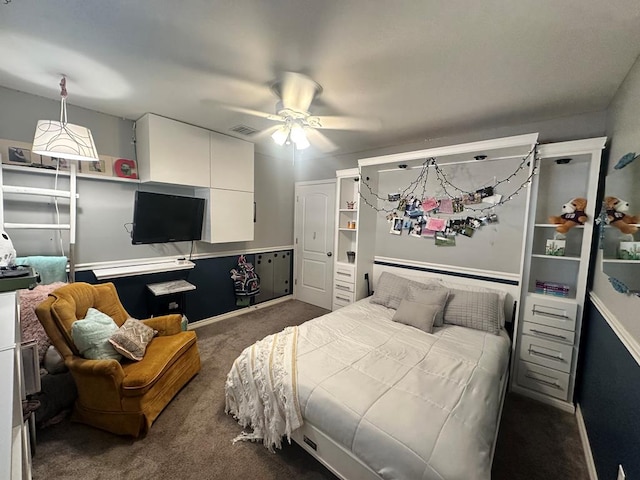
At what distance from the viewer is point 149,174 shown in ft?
9.12

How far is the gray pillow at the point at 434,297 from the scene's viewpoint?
8.20ft

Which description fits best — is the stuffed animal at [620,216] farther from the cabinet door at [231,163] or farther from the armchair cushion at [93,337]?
the cabinet door at [231,163]

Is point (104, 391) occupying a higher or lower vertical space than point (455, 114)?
lower

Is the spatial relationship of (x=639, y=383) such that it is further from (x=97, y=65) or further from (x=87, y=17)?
(x=97, y=65)

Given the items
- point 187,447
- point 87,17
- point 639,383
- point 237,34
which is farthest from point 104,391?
point 639,383

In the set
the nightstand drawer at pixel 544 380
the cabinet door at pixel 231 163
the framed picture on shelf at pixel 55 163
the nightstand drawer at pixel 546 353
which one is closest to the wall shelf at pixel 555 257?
the nightstand drawer at pixel 546 353

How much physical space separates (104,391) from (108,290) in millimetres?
929

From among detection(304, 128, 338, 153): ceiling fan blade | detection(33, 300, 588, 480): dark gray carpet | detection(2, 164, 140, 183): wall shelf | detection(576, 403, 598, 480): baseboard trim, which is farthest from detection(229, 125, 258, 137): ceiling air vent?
detection(576, 403, 598, 480): baseboard trim

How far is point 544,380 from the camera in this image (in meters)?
2.29

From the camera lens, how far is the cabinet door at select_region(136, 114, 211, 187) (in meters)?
2.77

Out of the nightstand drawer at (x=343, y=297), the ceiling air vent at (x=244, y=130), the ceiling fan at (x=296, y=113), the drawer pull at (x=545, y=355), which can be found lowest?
the drawer pull at (x=545, y=355)

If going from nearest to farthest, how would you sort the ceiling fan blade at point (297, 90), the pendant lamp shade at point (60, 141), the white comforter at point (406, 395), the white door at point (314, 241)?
the white comforter at point (406, 395)
the ceiling fan blade at point (297, 90)
the pendant lamp shade at point (60, 141)
the white door at point (314, 241)

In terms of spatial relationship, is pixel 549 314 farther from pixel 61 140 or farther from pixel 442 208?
pixel 61 140

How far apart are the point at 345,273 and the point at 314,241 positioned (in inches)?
44.5
